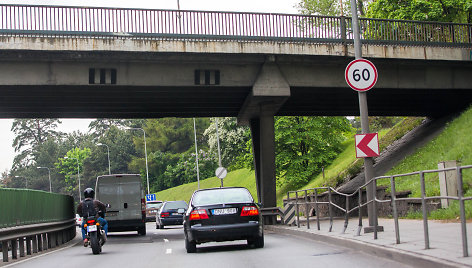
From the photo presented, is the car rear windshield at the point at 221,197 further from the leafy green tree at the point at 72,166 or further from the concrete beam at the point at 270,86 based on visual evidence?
the leafy green tree at the point at 72,166

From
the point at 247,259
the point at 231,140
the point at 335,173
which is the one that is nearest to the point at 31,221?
the point at 247,259

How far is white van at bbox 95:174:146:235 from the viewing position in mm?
26939

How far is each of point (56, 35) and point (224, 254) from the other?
40.0 feet

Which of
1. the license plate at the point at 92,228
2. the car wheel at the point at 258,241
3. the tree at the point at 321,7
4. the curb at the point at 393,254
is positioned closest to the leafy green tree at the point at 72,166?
the tree at the point at 321,7

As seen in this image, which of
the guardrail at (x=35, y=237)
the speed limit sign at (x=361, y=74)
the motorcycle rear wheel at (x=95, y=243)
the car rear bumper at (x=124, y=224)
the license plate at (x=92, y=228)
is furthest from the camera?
the car rear bumper at (x=124, y=224)

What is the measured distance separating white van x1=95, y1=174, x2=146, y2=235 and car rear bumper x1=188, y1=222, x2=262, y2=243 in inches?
506

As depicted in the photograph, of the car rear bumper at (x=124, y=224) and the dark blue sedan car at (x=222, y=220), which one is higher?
the dark blue sedan car at (x=222, y=220)

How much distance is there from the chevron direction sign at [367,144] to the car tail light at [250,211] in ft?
8.62

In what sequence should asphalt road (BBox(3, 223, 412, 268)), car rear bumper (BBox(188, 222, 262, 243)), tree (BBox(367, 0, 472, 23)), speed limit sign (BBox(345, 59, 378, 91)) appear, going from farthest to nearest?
tree (BBox(367, 0, 472, 23)) < speed limit sign (BBox(345, 59, 378, 91)) < car rear bumper (BBox(188, 222, 262, 243)) < asphalt road (BBox(3, 223, 412, 268))

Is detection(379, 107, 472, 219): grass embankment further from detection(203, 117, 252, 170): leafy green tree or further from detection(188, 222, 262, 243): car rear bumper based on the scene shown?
detection(203, 117, 252, 170): leafy green tree

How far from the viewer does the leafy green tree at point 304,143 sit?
1789 inches

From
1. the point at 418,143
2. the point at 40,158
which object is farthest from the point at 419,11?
the point at 40,158

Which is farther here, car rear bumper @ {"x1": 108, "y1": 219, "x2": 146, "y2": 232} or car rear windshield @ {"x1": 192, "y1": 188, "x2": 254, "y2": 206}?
car rear bumper @ {"x1": 108, "y1": 219, "x2": 146, "y2": 232}

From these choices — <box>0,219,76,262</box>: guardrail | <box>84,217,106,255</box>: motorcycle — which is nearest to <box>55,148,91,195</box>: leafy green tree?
<box>0,219,76,262</box>: guardrail
